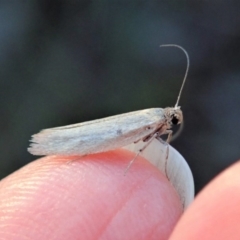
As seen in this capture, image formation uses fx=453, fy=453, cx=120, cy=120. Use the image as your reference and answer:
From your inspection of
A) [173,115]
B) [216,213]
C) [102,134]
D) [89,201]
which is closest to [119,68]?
[173,115]

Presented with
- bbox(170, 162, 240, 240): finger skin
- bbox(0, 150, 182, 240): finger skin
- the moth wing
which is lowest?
bbox(0, 150, 182, 240): finger skin

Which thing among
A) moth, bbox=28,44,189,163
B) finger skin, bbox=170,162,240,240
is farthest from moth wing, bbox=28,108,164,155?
finger skin, bbox=170,162,240,240

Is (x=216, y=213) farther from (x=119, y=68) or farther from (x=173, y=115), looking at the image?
(x=119, y=68)

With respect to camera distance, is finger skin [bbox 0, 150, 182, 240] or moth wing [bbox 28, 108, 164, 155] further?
moth wing [bbox 28, 108, 164, 155]

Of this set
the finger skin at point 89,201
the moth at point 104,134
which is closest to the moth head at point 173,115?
the moth at point 104,134

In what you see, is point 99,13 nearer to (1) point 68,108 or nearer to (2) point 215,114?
(1) point 68,108

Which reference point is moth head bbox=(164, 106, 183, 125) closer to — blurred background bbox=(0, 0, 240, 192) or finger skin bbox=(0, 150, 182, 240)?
finger skin bbox=(0, 150, 182, 240)
